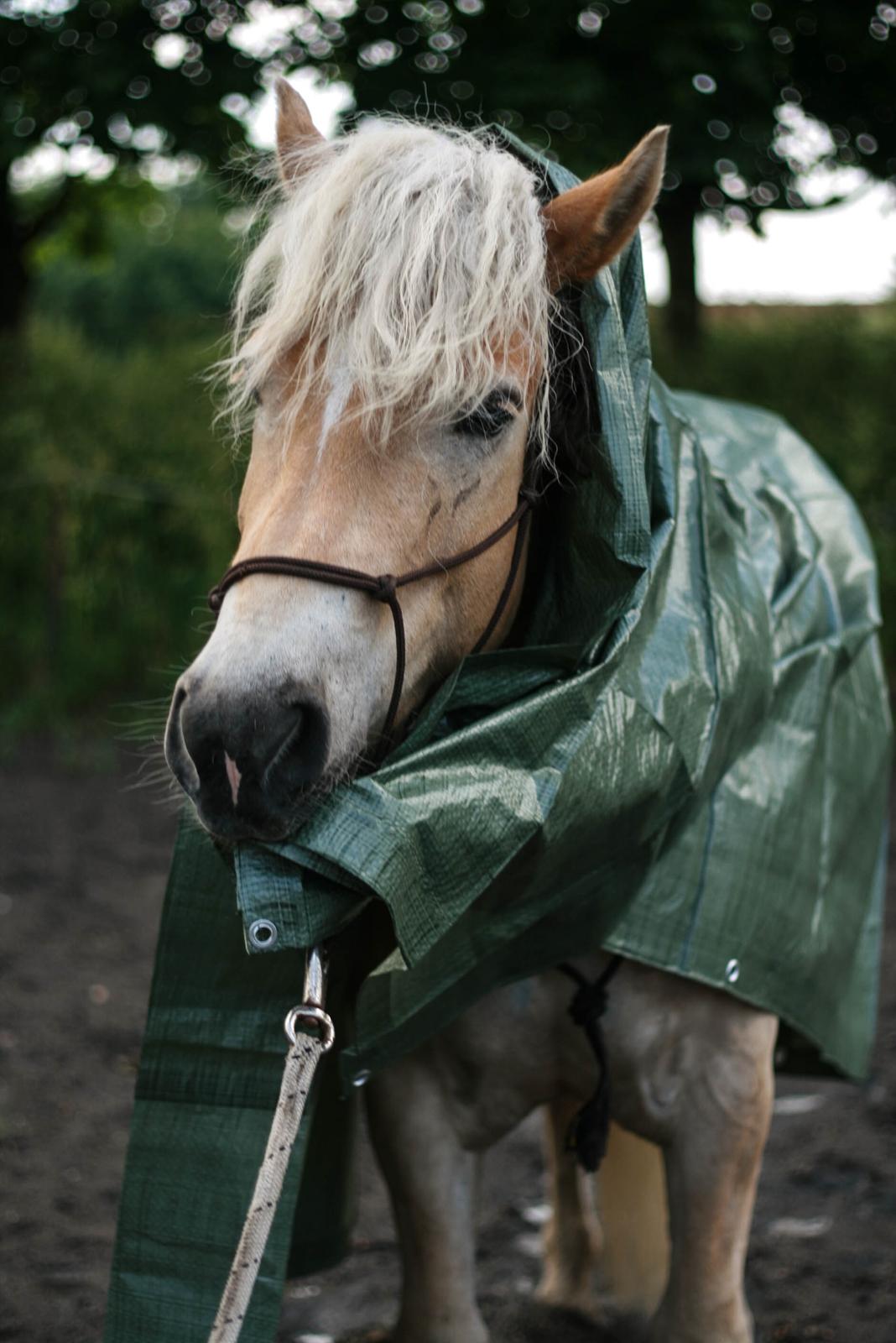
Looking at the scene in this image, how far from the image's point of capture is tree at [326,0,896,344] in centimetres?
596

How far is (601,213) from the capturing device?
1.83 metres

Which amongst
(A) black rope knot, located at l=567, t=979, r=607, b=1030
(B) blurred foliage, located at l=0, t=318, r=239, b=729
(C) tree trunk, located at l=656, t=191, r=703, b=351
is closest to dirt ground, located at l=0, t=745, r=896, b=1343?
(A) black rope knot, located at l=567, t=979, r=607, b=1030

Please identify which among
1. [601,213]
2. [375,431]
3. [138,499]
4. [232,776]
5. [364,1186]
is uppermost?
[138,499]

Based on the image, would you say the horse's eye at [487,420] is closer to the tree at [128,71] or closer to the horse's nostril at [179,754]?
the horse's nostril at [179,754]

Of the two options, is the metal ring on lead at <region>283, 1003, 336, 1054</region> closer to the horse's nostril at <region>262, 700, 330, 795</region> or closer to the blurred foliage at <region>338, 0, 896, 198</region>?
the horse's nostril at <region>262, 700, 330, 795</region>

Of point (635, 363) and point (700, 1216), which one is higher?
point (635, 363)

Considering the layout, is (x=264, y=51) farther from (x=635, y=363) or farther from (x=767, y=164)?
(x=635, y=363)

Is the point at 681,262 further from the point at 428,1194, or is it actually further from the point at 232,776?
the point at 232,776

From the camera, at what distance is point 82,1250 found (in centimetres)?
321

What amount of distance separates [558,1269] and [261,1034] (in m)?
1.47

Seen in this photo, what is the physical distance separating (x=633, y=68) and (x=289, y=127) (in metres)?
4.65

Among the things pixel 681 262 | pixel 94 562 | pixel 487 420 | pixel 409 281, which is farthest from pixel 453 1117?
pixel 681 262

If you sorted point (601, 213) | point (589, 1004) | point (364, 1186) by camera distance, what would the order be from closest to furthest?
point (601, 213) → point (589, 1004) → point (364, 1186)

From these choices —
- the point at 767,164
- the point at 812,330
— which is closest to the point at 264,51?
the point at 767,164
